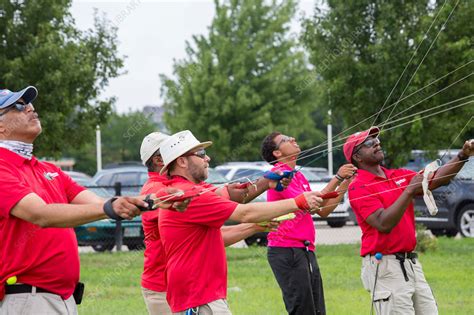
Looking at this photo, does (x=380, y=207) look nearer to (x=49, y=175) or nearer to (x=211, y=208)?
(x=211, y=208)

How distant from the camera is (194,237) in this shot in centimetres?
595

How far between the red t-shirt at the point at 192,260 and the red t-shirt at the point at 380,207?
166 cm

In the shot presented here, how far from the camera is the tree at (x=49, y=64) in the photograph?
→ 15805 millimetres

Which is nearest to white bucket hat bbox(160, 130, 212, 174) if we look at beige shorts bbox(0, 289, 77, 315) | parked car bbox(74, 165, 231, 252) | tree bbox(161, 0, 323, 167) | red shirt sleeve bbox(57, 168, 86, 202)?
red shirt sleeve bbox(57, 168, 86, 202)

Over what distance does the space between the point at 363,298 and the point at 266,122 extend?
73.6 feet

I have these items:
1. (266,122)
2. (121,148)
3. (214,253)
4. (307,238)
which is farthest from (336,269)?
(121,148)

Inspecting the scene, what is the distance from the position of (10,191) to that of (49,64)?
1125 cm

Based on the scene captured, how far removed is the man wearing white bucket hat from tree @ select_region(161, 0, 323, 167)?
2647cm

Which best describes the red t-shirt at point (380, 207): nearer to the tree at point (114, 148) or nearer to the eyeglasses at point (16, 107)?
the eyeglasses at point (16, 107)

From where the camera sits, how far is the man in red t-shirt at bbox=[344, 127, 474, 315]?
7035 mm

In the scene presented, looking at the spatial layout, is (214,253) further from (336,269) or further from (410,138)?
(410,138)

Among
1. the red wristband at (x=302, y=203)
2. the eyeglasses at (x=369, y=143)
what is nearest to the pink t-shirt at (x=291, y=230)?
the eyeglasses at (x=369, y=143)

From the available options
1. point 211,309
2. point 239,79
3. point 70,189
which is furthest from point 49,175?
point 239,79

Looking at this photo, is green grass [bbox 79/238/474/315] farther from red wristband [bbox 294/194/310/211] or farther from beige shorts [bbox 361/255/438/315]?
red wristband [bbox 294/194/310/211]
